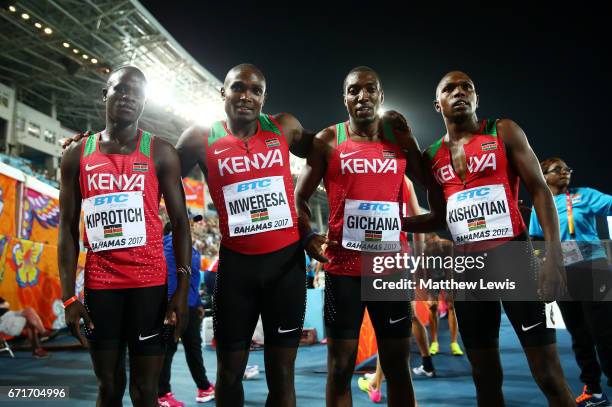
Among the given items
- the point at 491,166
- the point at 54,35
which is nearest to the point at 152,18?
the point at 54,35

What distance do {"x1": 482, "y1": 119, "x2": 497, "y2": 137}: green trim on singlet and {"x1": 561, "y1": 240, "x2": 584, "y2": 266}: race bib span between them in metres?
2.29

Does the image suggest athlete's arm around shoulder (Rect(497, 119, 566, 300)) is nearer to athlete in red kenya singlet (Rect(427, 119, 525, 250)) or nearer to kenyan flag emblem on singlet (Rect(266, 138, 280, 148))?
athlete in red kenya singlet (Rect(427, 119, 525, 250))

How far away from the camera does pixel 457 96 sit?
265 cm

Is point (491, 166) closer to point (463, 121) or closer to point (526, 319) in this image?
point (463, 121)

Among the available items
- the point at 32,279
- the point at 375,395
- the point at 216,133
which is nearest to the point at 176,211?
the point at 216,133

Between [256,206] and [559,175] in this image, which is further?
[559,175]

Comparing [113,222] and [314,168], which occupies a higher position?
[314,168]

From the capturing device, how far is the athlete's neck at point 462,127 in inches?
105

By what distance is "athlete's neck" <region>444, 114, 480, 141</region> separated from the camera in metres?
2.66

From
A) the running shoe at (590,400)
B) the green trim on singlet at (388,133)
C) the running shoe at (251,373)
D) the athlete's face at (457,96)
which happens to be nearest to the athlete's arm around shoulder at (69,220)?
the green trim on singlet at (388,133)

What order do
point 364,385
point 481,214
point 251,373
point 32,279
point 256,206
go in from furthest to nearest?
point 32,279, point 251,373, point 364,385, point 481,214, point 256,206

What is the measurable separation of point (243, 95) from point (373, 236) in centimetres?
108

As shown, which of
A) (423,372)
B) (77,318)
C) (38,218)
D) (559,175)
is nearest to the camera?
(77,318)

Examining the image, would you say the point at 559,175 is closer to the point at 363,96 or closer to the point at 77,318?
the point at 363,96
